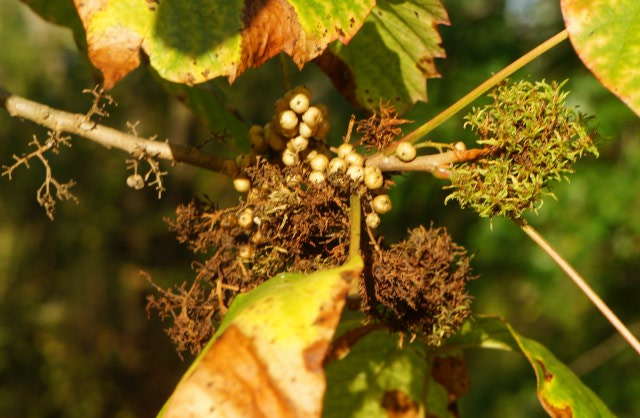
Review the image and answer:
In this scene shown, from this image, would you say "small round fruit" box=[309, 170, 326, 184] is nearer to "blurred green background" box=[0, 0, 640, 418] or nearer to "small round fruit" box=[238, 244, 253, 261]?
"small round fruit" box=[238, 244, 253, 261]

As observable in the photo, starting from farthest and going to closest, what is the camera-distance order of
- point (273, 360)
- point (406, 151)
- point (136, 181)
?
1. point (136, 181)
2. point (406, 151)
3. point (273, 360)

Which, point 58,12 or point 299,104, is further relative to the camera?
point 58,12

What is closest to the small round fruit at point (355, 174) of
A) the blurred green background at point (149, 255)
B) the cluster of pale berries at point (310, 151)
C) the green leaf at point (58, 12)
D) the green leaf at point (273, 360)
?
the cluster of pale berries at point (310, 151)

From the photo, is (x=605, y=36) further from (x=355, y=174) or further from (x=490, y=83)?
(x=355, y=174)

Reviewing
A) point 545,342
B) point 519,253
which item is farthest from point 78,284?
point 519,253

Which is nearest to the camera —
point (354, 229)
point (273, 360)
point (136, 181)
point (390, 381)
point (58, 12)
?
point (273, 360)

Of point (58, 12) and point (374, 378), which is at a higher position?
point (58, 12)

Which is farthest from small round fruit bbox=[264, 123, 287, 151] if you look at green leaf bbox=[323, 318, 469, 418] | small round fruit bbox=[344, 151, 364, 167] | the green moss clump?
green leaf bbox=[323, 318, 469, 418]

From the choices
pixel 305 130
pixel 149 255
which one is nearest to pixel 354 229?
pixel 305 130
